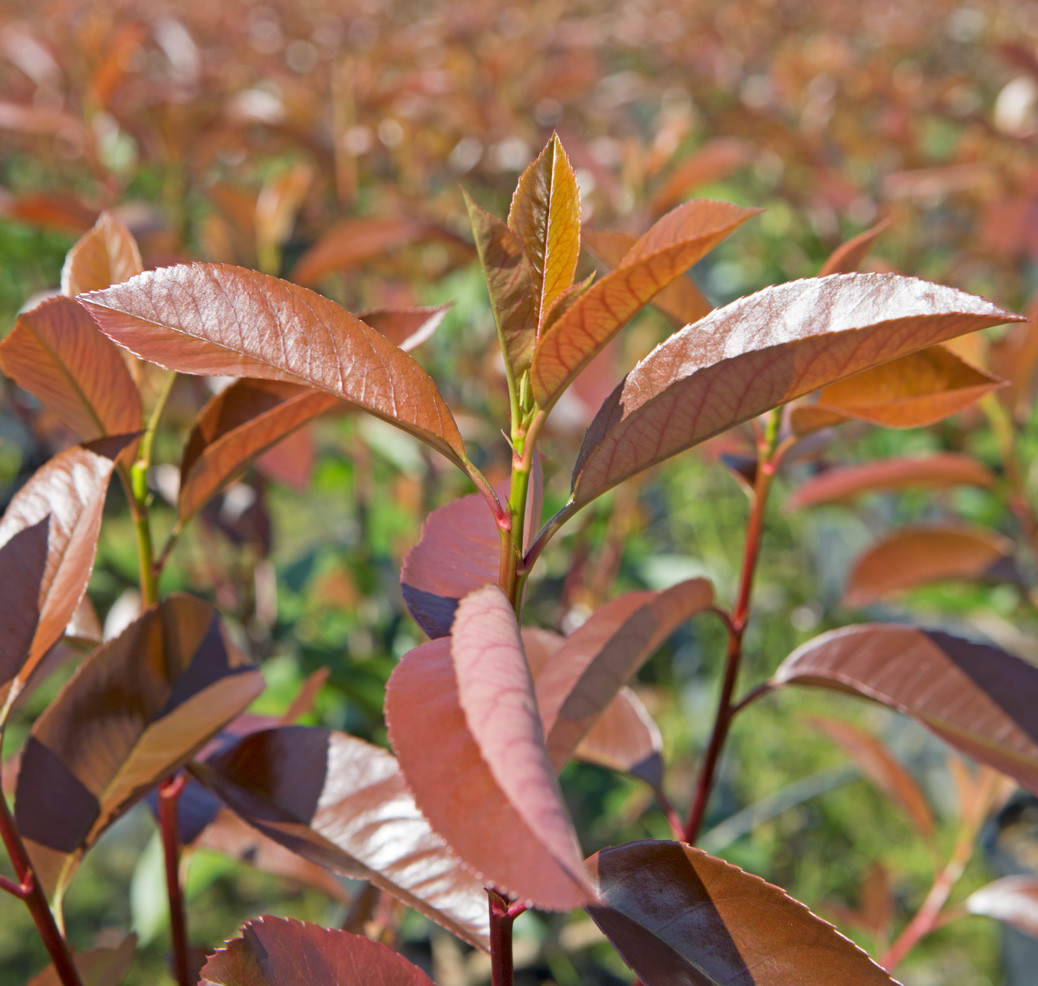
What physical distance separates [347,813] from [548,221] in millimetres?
405

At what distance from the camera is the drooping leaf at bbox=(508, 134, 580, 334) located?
0.51 meters

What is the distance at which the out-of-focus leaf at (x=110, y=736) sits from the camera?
62 cm

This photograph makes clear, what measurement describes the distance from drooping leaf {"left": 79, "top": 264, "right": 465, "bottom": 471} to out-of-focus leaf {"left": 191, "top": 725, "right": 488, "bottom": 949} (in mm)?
253

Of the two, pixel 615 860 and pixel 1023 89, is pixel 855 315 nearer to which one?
pixel 615 860

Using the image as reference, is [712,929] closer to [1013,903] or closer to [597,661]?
[597,661]

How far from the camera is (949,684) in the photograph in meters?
0.71

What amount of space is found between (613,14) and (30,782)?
7666 millimetres

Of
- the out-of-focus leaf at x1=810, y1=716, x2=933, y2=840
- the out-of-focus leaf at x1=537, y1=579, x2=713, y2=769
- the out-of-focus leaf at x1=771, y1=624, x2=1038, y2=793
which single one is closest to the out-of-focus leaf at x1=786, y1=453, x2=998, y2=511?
the out-of-focus leaf at x1=810, y1=716, x2=933, y2=840

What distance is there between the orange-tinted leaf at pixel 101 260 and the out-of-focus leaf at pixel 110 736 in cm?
23

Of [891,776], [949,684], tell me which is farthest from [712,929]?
[891,776]

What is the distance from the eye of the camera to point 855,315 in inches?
18.0

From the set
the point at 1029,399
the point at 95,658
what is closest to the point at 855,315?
the point at 95,658

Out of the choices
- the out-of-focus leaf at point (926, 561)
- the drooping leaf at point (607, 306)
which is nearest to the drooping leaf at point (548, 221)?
the drooping leaf at point (607, 306)

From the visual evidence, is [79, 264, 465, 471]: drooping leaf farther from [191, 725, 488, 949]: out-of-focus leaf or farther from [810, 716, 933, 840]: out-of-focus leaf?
[810, 716, 933, 840]: out-of-focus leaf
